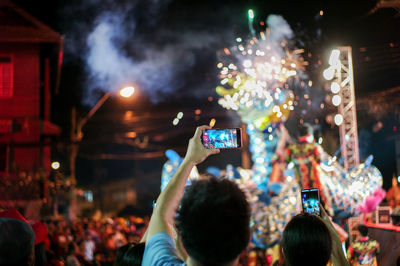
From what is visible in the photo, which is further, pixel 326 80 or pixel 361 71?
pixel 361 71

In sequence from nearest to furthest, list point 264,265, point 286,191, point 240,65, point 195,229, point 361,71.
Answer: point 195,229 → point 264,265 → point 286,191 → point 240,65 → point 361,71

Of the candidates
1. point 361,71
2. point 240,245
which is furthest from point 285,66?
point 240,245

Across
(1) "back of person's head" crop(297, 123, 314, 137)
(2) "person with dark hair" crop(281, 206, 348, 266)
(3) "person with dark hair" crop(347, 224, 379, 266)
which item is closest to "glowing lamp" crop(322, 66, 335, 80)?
(1) "back of person's head" crop(297, 123, 314, 137)

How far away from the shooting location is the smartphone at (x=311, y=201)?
122 inches

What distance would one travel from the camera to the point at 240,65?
11.3 metres

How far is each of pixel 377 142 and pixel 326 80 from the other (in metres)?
8.92

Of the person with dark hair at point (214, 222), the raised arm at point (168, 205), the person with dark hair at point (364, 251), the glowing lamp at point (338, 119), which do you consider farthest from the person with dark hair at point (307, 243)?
the glowing lamp at point (338, 119)

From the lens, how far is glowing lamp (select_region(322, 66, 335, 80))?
449 inches

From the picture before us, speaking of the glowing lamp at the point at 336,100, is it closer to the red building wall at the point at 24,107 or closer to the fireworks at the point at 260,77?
the fireworks at the point at 260,77

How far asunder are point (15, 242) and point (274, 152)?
34.0 feet

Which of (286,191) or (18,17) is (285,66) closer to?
(286,191)

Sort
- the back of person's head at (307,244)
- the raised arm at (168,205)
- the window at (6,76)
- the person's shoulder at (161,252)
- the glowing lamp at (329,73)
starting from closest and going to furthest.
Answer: the person's shoulder at (161,252) → the raised arm at (168,205) → the back of person's head at (307,244) → the glowing lamp at (329,73) → the window at (6,76)

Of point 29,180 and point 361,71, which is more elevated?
point 361,71

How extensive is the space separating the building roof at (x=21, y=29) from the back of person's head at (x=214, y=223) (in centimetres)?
1536
